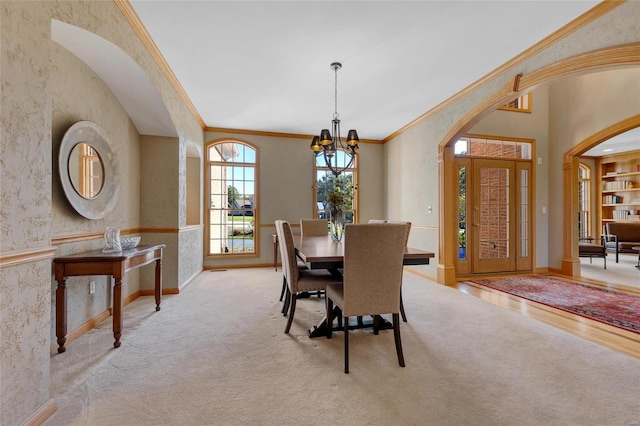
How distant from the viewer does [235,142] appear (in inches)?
226

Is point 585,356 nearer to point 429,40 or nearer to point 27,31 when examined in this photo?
point 429,40

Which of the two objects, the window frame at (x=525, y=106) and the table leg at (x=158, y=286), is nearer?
the table leg at (x=158, y=286)

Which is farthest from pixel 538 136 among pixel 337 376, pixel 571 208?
pixel 337 376

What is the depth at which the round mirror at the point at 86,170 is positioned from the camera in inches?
95.3

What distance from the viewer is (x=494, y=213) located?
195 inches

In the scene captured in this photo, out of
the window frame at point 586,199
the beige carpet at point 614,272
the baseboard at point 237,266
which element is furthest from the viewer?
the window frame at point 586,199

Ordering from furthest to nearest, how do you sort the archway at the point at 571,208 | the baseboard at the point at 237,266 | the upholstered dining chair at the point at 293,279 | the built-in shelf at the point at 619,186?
the built-in shelf at the point at 619,186
the baseboard at the point at 237,266
the archway at the point at 571,208
the upholstered dining chair at the point at 293,279

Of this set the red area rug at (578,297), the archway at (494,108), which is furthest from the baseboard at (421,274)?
the red area rug at (578,297)

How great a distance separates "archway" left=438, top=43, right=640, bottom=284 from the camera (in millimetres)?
2209

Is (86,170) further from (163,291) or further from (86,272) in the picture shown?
(163,291)

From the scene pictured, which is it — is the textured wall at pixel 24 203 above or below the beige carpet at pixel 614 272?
above

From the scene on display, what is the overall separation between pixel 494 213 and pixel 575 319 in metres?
2.43

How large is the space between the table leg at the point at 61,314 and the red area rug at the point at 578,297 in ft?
15.7

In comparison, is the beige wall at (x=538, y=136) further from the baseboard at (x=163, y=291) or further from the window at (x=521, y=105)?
the baseboard at (x=163, y=291)
